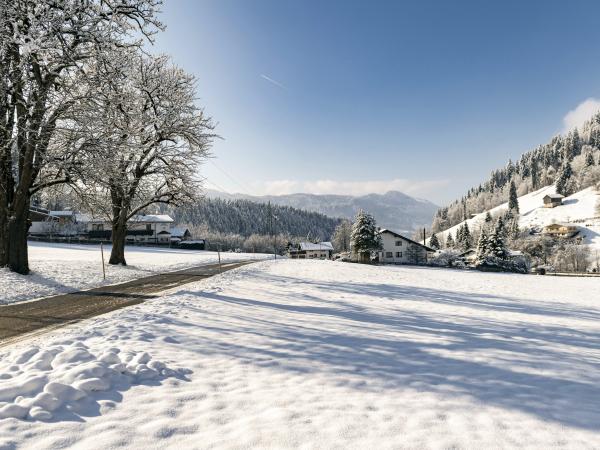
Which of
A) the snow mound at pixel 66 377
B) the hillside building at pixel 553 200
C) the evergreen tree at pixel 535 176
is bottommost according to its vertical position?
the snow mound at pixel 66 377

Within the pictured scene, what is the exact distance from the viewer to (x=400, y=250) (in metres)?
63.8

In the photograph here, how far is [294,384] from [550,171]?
221566mm

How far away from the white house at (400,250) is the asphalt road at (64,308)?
5451 centimetres

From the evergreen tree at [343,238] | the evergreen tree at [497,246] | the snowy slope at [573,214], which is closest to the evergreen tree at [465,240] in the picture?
the evergreen tree at [343,238]

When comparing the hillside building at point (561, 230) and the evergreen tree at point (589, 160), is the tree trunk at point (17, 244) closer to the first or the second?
the hillside building at point (561, 230)

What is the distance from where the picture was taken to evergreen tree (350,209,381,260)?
162 feet

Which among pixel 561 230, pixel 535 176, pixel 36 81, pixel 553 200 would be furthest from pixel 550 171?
pixel 36 81

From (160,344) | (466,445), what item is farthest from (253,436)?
(160,344)

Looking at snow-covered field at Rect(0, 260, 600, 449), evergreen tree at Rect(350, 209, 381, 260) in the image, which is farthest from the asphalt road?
evergreen tree at Rect(350, 209, 381, 260)

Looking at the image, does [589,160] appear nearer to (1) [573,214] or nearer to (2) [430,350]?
(1) [573,214]

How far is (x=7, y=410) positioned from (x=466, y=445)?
519 centimetres

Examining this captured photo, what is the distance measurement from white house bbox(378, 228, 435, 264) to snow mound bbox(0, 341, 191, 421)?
197ft

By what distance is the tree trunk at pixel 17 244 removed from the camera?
13.8 metres

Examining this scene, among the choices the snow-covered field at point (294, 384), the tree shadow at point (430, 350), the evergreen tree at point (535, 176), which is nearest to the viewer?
the snow-covered field at point (294, 384)
